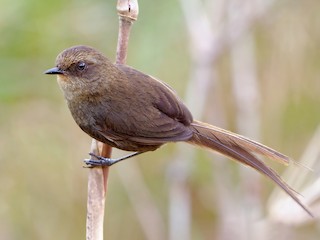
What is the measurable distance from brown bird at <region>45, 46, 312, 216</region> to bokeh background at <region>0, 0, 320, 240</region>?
2.74ft

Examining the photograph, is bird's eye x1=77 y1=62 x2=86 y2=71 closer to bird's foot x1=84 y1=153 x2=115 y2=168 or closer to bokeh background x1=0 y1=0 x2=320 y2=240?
bird's foot x1=84 y1=153 x2=115 y2=168

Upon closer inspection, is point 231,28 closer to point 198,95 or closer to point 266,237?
point 198,95

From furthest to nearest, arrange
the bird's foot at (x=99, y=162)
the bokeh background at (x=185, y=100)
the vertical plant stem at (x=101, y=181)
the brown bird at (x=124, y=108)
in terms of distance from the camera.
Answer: the bokeh background at (x=185, y=100), the brown bird at (x=124, y=108), the bird's foot at (x=99, y=162), the vertical plant stem at (x=101, y=181)

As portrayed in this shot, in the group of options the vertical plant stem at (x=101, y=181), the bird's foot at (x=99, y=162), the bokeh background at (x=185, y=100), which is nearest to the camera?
the vertical plant stem at (x=101, y=181)

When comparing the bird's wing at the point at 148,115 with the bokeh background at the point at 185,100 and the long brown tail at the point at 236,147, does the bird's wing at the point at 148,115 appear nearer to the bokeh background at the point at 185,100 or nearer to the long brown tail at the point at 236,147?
the long brown tail at the point at 236,147

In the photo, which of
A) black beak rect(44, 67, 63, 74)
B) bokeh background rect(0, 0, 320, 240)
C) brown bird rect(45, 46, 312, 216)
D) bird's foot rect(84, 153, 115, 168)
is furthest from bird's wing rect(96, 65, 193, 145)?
bokeh background rect(0, 0, 320, 240)

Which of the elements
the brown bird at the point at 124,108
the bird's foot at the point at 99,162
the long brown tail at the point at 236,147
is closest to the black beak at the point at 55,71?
the brown bird at the point at 124,108

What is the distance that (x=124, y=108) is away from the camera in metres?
3.63

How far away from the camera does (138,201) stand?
4793 millimetres

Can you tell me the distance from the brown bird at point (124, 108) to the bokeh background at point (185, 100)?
835mm

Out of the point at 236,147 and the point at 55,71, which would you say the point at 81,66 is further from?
the point at 236,147

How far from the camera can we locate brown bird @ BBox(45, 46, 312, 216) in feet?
11.8

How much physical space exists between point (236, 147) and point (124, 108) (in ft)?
1.73

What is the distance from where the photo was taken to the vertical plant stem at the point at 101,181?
328 centimetres
